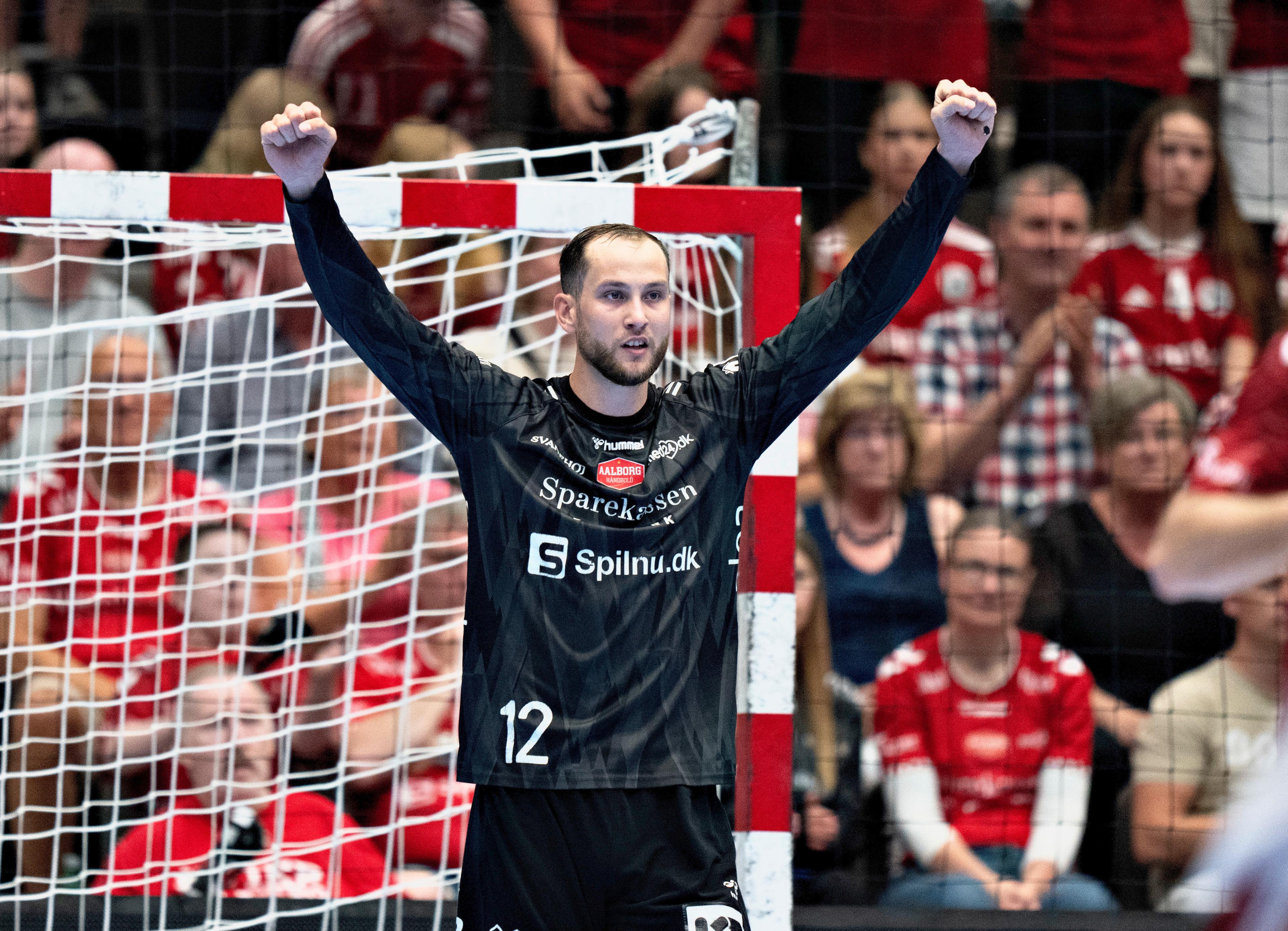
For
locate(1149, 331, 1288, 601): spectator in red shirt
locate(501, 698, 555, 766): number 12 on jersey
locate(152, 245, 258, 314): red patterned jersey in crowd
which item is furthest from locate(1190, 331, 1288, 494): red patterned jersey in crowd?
locate(152, 245, 258, 314): red patterned jersey in crowd

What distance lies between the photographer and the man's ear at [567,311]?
2730mm

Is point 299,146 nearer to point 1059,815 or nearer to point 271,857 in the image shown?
point 271,857

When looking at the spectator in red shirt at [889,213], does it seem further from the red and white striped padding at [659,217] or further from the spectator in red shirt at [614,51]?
the red and white striped padding at [659,217]

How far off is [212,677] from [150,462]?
68cm

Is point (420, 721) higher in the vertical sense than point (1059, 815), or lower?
higher

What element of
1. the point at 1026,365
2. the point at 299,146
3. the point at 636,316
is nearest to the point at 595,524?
the point at 636,316

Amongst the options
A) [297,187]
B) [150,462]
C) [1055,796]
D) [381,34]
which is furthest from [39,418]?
[1055,796]

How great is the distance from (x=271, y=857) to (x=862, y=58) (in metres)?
3.82

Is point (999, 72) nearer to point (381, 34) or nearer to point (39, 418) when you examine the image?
point (381, 34)

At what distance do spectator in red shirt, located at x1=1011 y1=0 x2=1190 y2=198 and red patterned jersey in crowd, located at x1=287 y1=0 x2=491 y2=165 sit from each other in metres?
2.19

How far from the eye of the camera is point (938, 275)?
18.6ft

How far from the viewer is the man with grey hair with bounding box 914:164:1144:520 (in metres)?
5.40

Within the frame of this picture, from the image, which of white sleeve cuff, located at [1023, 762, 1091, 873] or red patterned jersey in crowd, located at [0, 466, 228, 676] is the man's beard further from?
white sleeve cuff, located at [1023, 762, 1091, 873]

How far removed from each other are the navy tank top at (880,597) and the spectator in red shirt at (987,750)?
12 cm
